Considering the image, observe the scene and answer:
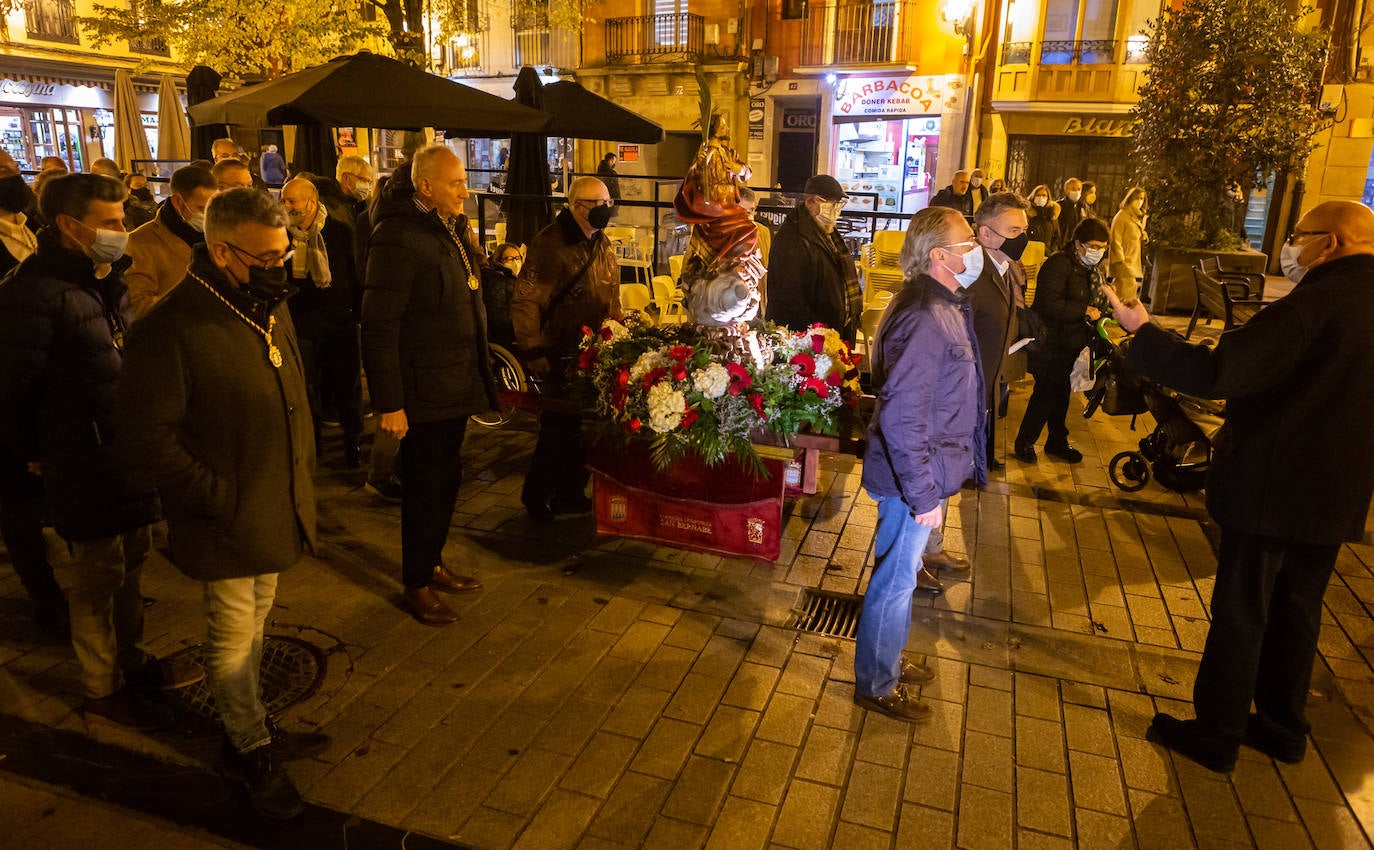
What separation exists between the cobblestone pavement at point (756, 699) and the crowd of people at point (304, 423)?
0.20m

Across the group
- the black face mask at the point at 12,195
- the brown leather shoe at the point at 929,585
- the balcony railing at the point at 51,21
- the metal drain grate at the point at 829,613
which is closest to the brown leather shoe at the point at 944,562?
the brown leather shoe at the point at 929,585

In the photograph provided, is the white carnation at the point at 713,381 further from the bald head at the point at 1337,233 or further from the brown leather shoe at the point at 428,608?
the bald head at the point at 1337,233

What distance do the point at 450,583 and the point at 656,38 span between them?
22.7m

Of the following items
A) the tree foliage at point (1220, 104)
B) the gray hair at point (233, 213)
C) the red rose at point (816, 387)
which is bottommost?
the red rose at point (816, 387)

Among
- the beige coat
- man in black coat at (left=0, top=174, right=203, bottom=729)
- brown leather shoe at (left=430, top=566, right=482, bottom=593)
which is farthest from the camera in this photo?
brown leather shoe at (left=430, top=566, right=482, bottom=593)

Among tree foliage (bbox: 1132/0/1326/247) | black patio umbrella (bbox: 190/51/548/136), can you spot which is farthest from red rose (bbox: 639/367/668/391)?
tree foliage (bbox: 1132/0/1326/247)

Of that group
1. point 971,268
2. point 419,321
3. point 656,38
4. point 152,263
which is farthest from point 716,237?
point 656,38

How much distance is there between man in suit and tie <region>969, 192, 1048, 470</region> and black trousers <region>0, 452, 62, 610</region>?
454 cm

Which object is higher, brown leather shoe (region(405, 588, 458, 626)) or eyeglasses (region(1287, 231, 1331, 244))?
eyeglasses (region(1287, 231, 1331, 244))

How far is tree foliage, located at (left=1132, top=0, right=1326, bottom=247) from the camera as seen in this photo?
12.4 meters

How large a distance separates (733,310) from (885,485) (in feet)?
3.99

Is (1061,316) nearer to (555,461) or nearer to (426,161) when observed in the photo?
(555,461)

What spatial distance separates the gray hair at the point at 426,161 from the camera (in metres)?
3.94

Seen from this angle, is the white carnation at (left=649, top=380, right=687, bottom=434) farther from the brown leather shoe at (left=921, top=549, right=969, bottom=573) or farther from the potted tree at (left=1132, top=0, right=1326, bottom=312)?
the potted tree at (left=1132, top=0, right=1326, bottom=312)
